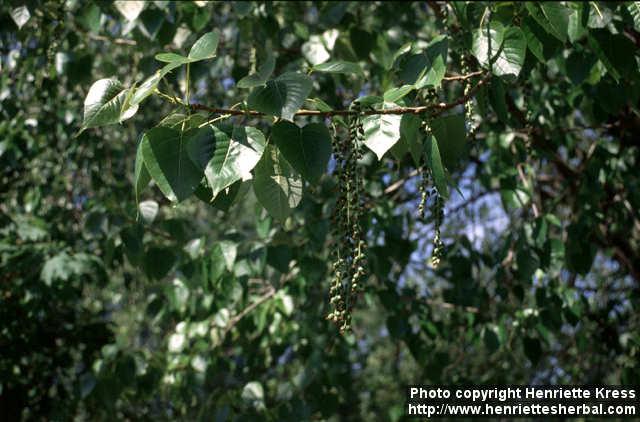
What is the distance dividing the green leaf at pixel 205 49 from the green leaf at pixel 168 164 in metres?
0.12

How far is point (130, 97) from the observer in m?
1.03

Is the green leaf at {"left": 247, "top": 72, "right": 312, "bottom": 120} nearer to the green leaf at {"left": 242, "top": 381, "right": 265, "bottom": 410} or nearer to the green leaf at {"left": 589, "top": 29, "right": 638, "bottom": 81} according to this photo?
the green leaf at {"left": 589, "top": 29, "right": 638, "bottom": 81}

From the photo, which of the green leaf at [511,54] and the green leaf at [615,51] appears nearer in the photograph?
the green leaf at [511,54]

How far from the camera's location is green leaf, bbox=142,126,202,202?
99 cm

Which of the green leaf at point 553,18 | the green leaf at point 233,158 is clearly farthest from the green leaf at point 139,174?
the green leaf at point 553,18

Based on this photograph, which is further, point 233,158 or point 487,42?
point 487,42

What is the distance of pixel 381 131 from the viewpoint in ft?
3.55

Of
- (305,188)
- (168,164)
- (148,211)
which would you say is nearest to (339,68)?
(168,164)

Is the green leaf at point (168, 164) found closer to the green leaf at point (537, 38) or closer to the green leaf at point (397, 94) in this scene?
the green leaf at point (397, 94)

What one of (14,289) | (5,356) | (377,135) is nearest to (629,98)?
(377,135)

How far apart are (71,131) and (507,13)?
6.09 ft

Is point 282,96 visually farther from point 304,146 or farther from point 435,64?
point 435,64

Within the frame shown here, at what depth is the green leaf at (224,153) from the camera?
96cm

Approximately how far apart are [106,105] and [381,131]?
1.41ft
